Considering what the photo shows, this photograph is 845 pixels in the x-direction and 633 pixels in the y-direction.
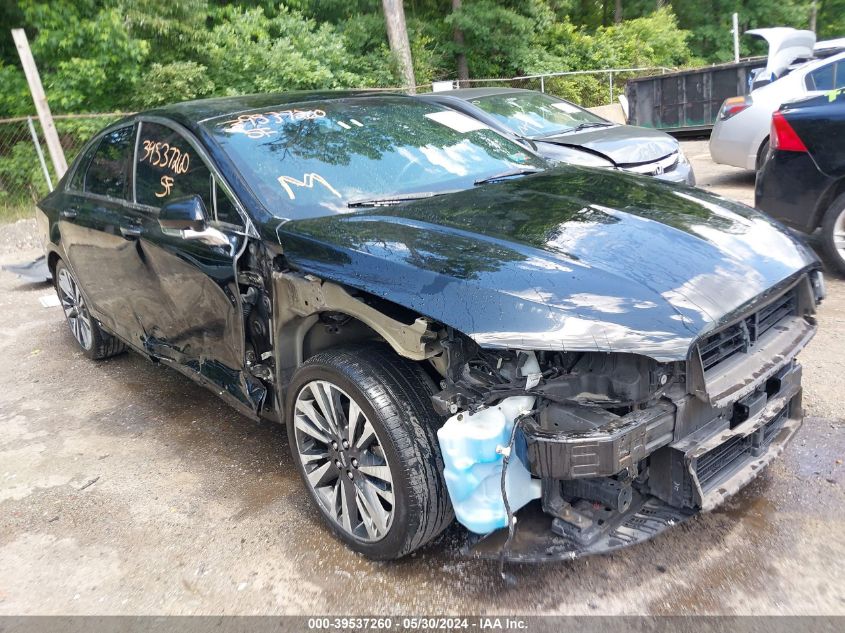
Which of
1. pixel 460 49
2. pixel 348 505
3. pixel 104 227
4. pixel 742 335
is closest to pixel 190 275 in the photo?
pixel 104 227

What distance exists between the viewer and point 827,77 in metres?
8.10

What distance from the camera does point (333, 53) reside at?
48.9 ft

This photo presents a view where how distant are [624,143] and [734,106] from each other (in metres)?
2.39

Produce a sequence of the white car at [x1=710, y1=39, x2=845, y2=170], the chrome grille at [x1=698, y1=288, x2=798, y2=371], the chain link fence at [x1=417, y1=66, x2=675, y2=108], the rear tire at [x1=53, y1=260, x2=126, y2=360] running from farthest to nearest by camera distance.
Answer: the chain link fence at [x1=417, y1=66, x2=675, y2=108] < the white car at [x1=710, y1=39, x2=845, y2=170] < the rear tire at [x1=53, y1=260, x2=126, y2=360] < the chrome grille at [x1=698, y1=288, x2=798, y2=371]

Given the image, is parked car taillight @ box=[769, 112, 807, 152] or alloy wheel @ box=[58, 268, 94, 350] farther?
alloy wheel @ box=[58, 268, 94, 350]

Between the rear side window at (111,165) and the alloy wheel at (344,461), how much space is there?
2.04 metres

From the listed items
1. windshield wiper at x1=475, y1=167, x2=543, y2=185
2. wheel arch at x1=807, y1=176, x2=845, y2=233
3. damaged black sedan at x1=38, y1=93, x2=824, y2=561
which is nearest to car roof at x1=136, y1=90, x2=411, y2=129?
damaged black sedan at x1=38, y1=93, x2=824, y2=561

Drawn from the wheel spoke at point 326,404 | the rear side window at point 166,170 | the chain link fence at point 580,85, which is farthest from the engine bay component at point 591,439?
the chain link fence at point 580,85

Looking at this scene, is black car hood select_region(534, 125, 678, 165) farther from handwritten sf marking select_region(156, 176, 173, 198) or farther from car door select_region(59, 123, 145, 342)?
handwritten sf marking select_region(156, 176, 173, 198)

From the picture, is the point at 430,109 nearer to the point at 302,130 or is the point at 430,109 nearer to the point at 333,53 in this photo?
the point at 302,130

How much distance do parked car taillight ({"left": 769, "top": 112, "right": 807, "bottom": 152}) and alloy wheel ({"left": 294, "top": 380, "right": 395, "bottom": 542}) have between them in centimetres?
421

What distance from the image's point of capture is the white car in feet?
26.5

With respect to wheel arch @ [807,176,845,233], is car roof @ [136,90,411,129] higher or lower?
higher

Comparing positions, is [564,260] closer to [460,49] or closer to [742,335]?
[742,335]
